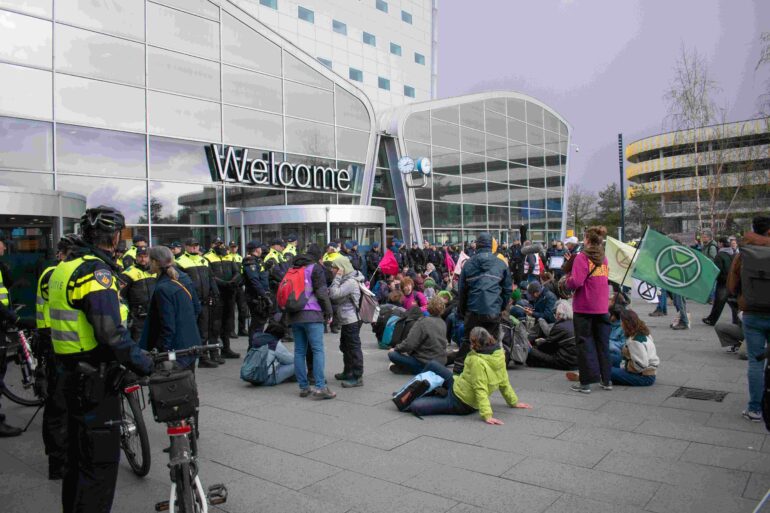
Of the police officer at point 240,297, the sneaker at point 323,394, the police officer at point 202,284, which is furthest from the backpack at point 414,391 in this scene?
the police officer at point 240,297

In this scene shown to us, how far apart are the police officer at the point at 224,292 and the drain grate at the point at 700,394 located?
6.83 m

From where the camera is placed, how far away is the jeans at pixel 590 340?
6.94 m

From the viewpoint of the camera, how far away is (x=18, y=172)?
49.1 ft

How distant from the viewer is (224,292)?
1047cm

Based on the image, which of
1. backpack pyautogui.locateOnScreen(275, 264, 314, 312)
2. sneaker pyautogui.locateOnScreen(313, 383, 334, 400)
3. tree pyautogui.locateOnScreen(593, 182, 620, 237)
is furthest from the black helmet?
tree pyautogui.locateOnScreen(593, 182, 620, 237)

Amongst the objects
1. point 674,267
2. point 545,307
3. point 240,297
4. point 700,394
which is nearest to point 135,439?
point 674,267

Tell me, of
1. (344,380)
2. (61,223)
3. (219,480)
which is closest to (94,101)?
(61,223)

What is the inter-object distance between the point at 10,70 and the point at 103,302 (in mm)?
15067

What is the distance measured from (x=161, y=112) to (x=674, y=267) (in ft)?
53.4

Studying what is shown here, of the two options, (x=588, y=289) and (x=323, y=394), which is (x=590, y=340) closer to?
(x=588, y=289)

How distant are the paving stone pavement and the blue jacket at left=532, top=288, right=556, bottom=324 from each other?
290 cm

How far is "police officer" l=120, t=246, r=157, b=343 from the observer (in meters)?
8.14

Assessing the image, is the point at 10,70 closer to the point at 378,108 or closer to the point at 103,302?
the point at 103,302

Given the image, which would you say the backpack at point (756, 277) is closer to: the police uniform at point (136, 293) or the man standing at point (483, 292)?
the man standing at point (483, 292)
